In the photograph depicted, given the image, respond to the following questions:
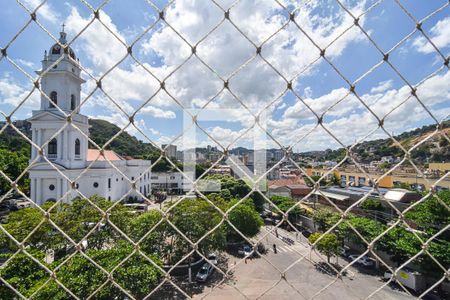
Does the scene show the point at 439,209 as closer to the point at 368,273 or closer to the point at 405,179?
the point at 368,273

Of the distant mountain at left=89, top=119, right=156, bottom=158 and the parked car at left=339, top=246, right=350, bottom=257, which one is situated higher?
the distant mountain at left=89, top=119, right=156, bottom=158

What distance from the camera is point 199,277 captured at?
21.7ft

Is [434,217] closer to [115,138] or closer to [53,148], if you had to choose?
[115,138]

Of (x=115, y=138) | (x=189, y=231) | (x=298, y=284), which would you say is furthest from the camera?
(x=298, y=284)

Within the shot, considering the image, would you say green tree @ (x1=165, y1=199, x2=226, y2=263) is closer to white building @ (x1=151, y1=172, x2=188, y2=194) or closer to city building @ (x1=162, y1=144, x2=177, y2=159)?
city building @ (x1=162, y1=144, x2=177, y2=159)

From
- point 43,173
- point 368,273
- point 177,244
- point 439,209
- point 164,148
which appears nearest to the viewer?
point 164,148

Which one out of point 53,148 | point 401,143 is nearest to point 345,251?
point 401,143

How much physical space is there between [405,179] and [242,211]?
946 centimetres

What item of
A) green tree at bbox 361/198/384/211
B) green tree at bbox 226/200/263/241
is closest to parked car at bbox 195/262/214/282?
green tree at bbox 226/200/263/241

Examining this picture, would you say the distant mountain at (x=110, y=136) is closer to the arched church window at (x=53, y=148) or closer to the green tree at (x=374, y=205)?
the arched church window at (x=53, y=148)

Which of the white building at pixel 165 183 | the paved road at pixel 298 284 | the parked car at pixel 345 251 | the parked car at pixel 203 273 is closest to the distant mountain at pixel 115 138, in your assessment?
the paved road at pixel 298 284

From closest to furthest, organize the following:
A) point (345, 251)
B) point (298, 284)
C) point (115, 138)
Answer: point (115, 138)
point (298, 284)
point (345, 251)

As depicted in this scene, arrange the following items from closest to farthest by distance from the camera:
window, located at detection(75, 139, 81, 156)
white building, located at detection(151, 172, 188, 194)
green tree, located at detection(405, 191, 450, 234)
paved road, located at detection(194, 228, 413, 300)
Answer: green tree, located at detection(405, 191, 450, 234), paved road, located at detection(194, 228, 413, 300), window, located at detection(75, 139, 81, 156), white building, located at detection(151, 172, 188, 194)

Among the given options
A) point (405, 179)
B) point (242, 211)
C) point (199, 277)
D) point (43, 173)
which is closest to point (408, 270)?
point (242, 211)
